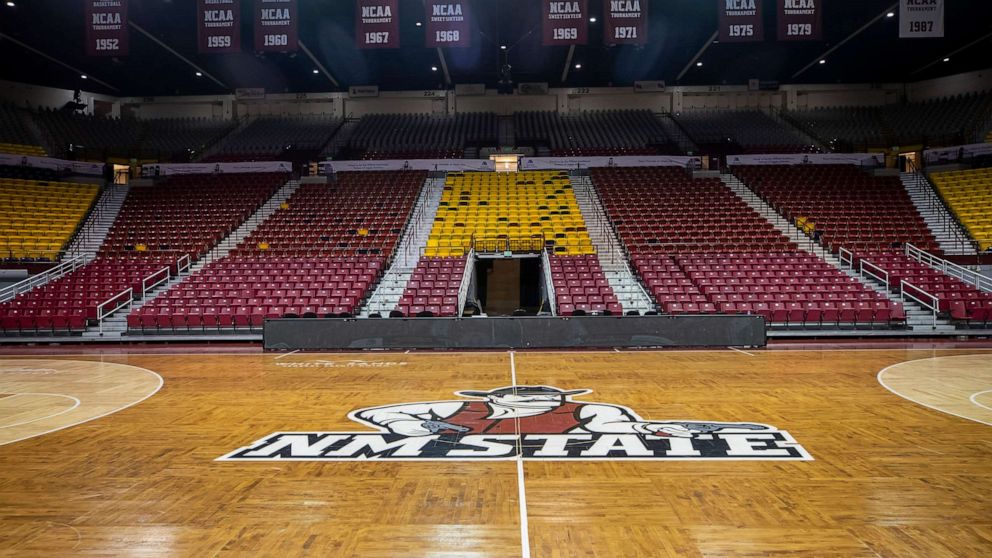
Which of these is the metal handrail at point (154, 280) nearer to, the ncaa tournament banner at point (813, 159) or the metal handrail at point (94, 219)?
the metal handrail at point (94, 219)

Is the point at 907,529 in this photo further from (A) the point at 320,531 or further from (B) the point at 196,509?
(B) the point at 196,509

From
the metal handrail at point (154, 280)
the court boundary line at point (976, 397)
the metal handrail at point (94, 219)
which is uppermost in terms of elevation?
the metal handrail at point (94, 219)

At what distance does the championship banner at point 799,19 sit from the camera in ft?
48.6

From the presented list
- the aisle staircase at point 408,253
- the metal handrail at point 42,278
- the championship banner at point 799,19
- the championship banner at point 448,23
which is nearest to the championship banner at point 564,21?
the championship banner at point 448,23

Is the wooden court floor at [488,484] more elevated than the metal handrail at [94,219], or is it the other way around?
the metal handrail at [94,219]

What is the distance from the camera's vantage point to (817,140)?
28.9m

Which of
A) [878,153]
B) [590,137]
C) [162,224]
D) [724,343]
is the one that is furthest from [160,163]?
[878,153]

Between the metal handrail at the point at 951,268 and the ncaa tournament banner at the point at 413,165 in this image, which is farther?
the ncaa tournament banner at the point at 413,165

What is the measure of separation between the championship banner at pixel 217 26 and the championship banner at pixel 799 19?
1360 cm

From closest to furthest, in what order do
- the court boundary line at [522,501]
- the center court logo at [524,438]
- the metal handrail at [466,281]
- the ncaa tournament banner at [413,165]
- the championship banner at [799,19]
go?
the court boundary line at [522,501]
the center court logo at [524,438]
the championship banner at [799,19]
the metal handrail at [466,281]
the ncaa tournament banner at [413,165]

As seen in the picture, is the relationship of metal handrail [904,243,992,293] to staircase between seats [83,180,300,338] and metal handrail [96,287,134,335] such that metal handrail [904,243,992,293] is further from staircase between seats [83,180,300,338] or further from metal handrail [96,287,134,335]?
metal handrail [96,287,134,335]

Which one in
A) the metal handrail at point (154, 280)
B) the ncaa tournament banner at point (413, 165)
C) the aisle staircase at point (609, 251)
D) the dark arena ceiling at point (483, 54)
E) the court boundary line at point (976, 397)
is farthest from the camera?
the ncaa tournament banner at point (413, 165)

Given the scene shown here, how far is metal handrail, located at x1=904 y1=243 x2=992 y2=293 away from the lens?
18312mm

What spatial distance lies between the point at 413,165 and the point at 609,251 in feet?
36.6
